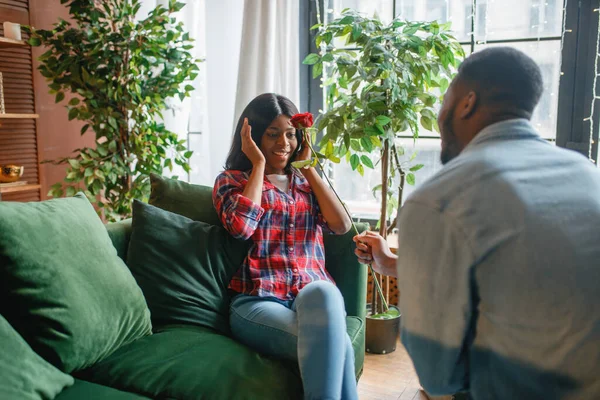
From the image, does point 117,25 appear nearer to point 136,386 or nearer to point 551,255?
point 136,386

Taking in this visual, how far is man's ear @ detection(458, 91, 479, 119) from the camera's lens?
89cm

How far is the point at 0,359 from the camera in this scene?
44.7 inches

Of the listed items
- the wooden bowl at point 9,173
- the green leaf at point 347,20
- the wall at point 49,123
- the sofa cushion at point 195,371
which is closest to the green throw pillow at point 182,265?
the sofa cushion at point 195,371

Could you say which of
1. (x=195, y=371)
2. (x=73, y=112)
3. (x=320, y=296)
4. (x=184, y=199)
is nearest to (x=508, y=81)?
(x=320, y=296)

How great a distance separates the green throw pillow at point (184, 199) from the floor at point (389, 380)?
890 mm

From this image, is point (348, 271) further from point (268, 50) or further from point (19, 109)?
point (19, 109)

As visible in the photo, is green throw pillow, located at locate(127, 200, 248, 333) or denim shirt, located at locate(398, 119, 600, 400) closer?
denim shirt, located at locate(398, 119, 600, 400)

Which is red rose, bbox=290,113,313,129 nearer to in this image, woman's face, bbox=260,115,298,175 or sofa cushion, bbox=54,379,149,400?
woman's face, bbox=260,115,298,175

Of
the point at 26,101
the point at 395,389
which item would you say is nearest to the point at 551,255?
the point at 395,389

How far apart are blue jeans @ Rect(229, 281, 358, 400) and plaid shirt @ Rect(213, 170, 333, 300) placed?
9cm

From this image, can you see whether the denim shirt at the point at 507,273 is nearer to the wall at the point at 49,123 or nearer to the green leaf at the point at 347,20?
the green leaf at the point at 347,20

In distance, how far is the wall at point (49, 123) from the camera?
288cm

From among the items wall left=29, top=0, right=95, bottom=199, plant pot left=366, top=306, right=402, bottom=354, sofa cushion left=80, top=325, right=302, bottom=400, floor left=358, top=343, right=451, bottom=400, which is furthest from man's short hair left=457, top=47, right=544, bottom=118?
wall left=29, top=0, right=95, bottom=199

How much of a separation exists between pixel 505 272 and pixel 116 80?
2.20 metres
